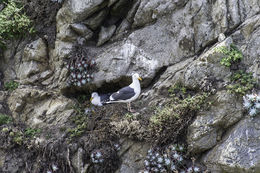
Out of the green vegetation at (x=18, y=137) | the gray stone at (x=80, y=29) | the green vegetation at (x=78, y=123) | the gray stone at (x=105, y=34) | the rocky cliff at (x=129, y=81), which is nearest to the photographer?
the rocky cliff at (x=129, y=81)

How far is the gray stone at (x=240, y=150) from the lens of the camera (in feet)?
15.6

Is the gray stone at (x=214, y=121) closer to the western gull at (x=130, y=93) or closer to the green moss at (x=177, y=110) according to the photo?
the green moss at (x=177, y=110)

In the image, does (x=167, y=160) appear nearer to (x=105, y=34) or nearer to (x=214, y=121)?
(x=214, y=121)

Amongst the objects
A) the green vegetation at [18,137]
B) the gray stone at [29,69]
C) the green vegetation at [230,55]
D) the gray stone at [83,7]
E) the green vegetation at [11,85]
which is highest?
the gray stone at [83,7]

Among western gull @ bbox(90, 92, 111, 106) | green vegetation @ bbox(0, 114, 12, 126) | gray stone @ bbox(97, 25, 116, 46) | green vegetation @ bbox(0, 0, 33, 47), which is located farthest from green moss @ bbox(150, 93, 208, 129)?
green vegetation @ bbox(0, 0, 33, 47)

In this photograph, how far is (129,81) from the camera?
6.91m

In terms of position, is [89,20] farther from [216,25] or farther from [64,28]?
[216,25]

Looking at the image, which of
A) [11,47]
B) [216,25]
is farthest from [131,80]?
[11,47]

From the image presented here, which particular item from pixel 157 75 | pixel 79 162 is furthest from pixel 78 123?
pixel 157 75

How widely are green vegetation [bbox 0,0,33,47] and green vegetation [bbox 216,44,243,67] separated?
4.91 m

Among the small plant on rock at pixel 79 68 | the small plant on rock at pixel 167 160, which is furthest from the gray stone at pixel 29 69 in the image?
the small plant on rock at pixel 167 160

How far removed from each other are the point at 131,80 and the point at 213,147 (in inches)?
102

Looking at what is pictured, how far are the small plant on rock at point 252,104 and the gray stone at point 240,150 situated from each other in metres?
0.15

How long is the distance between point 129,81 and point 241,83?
2.70 meters
